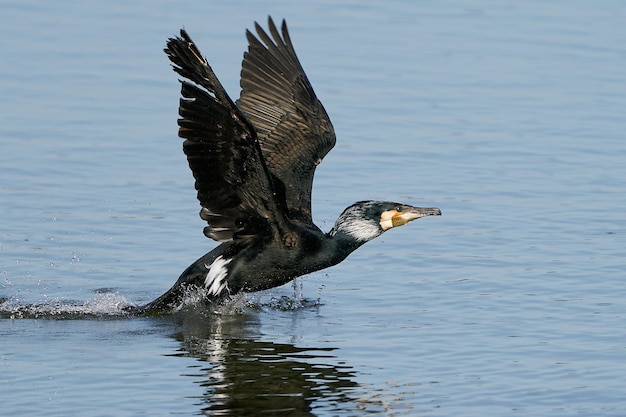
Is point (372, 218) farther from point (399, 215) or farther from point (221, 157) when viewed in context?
point (221, 157)

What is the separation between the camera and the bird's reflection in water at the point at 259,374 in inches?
316

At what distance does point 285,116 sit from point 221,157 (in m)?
1.90

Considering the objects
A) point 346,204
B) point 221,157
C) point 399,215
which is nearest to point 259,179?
point 221,157

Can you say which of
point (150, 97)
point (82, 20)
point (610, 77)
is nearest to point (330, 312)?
point (150, 97)

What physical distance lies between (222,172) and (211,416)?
1.88m

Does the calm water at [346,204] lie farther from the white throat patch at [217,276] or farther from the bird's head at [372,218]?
the bird's head at [372,218]

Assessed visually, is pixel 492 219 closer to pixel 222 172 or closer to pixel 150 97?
pixel 222 172

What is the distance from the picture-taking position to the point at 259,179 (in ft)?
29.7

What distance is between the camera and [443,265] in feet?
35.6

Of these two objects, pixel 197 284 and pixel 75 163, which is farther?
pixel 75 163

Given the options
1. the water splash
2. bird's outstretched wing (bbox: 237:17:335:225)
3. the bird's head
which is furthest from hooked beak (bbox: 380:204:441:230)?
the water splash

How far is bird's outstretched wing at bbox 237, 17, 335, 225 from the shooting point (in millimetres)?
10367

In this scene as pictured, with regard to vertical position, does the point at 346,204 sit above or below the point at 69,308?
above

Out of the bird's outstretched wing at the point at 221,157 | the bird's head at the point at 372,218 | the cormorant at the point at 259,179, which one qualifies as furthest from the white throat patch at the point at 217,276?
the bird's head at the point at 372,218
